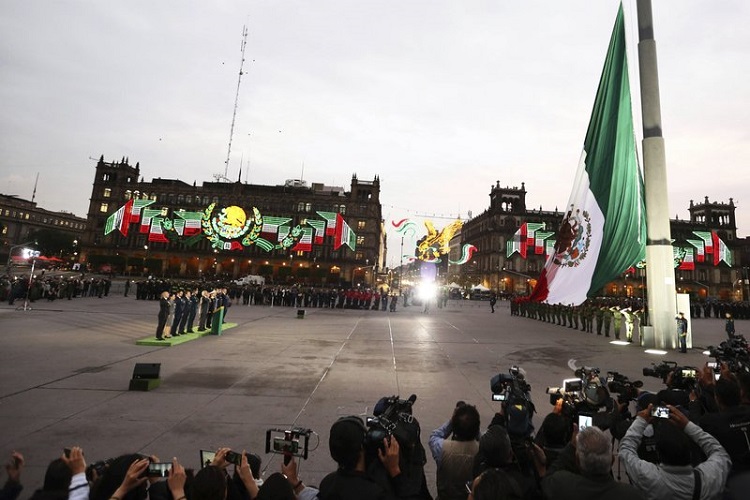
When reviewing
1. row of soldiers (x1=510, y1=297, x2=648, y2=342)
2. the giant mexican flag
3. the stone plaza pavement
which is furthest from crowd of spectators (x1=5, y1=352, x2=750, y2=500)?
row of soldiers (x1=510, y1=297, x2=648, y2=342)

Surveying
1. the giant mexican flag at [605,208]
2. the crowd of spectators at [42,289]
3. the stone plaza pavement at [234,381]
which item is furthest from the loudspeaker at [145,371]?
the crowd of spectators at [42,289]

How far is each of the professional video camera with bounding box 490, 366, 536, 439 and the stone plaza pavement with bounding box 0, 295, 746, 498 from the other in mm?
1624

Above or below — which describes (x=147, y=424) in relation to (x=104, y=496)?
below

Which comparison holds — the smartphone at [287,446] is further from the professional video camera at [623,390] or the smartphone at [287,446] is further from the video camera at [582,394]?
the professional video camera at [623,390]

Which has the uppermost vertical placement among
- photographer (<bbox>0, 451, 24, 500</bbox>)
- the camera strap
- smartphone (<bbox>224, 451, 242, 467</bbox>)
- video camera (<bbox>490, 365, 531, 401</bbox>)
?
video camera (<bbox>490, 365, 531, 401</bbox>)

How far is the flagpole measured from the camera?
1592 centimetres

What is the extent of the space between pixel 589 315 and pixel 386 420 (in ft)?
75.3

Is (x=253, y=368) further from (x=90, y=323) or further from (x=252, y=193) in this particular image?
(x=252, y=193)

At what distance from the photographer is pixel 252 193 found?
85250 mm

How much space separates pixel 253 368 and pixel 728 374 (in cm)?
910

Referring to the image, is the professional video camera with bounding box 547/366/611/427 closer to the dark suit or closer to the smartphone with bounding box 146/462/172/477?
the smartphone with bounding box 146/462/172/477

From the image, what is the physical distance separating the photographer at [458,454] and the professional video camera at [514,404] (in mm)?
354

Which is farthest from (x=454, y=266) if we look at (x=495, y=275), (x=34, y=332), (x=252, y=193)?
(x=34, y=332)

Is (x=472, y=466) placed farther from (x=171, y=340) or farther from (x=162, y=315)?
(x=171, y=340)
